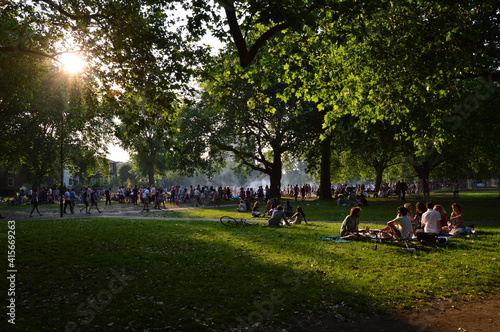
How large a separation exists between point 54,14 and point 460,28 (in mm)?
13009

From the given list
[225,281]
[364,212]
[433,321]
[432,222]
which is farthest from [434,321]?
[364,212]

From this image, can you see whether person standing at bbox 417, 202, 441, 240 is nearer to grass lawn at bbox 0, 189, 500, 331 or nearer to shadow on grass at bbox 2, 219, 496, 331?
grass lawn at bbox 0, 189, 500, 331

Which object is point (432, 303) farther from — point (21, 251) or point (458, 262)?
point (21, 251)

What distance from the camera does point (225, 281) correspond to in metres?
7.55

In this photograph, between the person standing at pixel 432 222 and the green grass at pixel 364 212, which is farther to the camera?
the green grass at pixel 364 212

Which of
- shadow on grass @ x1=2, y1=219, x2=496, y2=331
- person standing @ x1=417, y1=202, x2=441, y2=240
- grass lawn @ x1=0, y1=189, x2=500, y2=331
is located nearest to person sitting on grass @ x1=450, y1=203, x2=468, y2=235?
grass lawn @ x1=0, y1=189, x2=500, y2=331

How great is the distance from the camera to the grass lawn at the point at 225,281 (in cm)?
577

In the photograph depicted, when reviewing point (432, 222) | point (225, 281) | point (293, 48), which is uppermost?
point (293, 48)

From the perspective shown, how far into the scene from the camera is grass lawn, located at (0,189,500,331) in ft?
18.9

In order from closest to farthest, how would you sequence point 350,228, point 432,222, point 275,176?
point 432,222 → point 350,228 → point 275,176

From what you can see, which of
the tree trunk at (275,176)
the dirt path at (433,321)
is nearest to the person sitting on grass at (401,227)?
the dirt path at (433,321)

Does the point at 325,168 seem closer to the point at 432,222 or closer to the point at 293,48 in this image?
the point at 432,222

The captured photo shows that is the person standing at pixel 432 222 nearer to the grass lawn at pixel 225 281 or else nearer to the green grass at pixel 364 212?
the grass lawn at pixel 225 281

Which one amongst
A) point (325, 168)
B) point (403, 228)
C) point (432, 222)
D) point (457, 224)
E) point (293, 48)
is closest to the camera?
point (293, 48)
